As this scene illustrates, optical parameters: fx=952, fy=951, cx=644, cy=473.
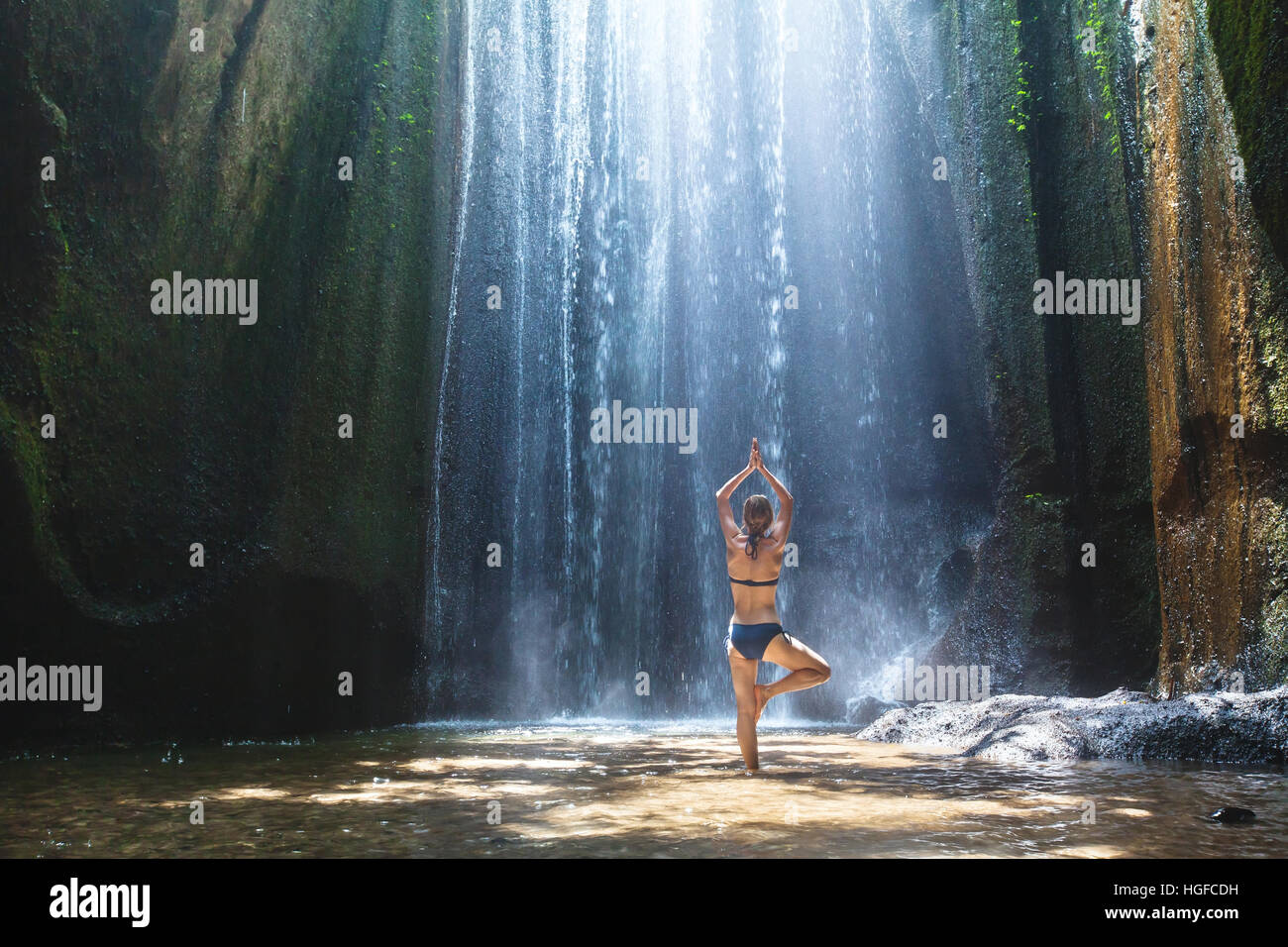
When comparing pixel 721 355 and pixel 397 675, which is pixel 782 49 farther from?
pixel 397 675

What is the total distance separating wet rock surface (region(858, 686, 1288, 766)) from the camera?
560cm

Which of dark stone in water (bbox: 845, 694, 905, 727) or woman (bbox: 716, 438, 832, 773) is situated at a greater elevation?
woman (bbox: 716, 438, 832, 773)

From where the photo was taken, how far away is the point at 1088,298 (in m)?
10.4

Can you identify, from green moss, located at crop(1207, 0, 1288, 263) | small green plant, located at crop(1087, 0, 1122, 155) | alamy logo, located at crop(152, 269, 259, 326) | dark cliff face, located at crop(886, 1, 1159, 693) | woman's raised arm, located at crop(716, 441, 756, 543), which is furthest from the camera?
small green plant, located at crop(1087, 0, 1122, 155)

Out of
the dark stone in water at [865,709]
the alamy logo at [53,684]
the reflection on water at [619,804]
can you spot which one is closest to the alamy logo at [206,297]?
the alamy logo at [53,684]

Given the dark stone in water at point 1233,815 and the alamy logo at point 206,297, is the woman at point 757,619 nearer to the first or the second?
the dark stone in water at point 1233,815

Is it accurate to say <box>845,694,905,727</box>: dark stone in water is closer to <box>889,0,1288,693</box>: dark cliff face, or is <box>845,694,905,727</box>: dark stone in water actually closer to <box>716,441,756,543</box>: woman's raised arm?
<box>889,0,1288,693</box>: dark cliff face

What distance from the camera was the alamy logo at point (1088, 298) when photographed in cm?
1015

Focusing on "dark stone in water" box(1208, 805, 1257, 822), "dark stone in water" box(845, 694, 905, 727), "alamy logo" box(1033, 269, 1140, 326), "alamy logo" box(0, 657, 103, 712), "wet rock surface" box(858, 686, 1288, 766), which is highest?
"alamy logo" box(1033, 269, 1140, 326)

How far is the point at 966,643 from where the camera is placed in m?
10.4

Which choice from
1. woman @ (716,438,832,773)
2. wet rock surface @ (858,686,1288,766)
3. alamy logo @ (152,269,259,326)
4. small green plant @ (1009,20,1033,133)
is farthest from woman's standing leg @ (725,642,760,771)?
small green plant @ (1009,20,1033,133)

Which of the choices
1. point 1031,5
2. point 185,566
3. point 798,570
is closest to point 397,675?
point 185,566

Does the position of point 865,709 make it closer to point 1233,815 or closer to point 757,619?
point 757,619

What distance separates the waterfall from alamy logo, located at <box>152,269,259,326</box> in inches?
129
